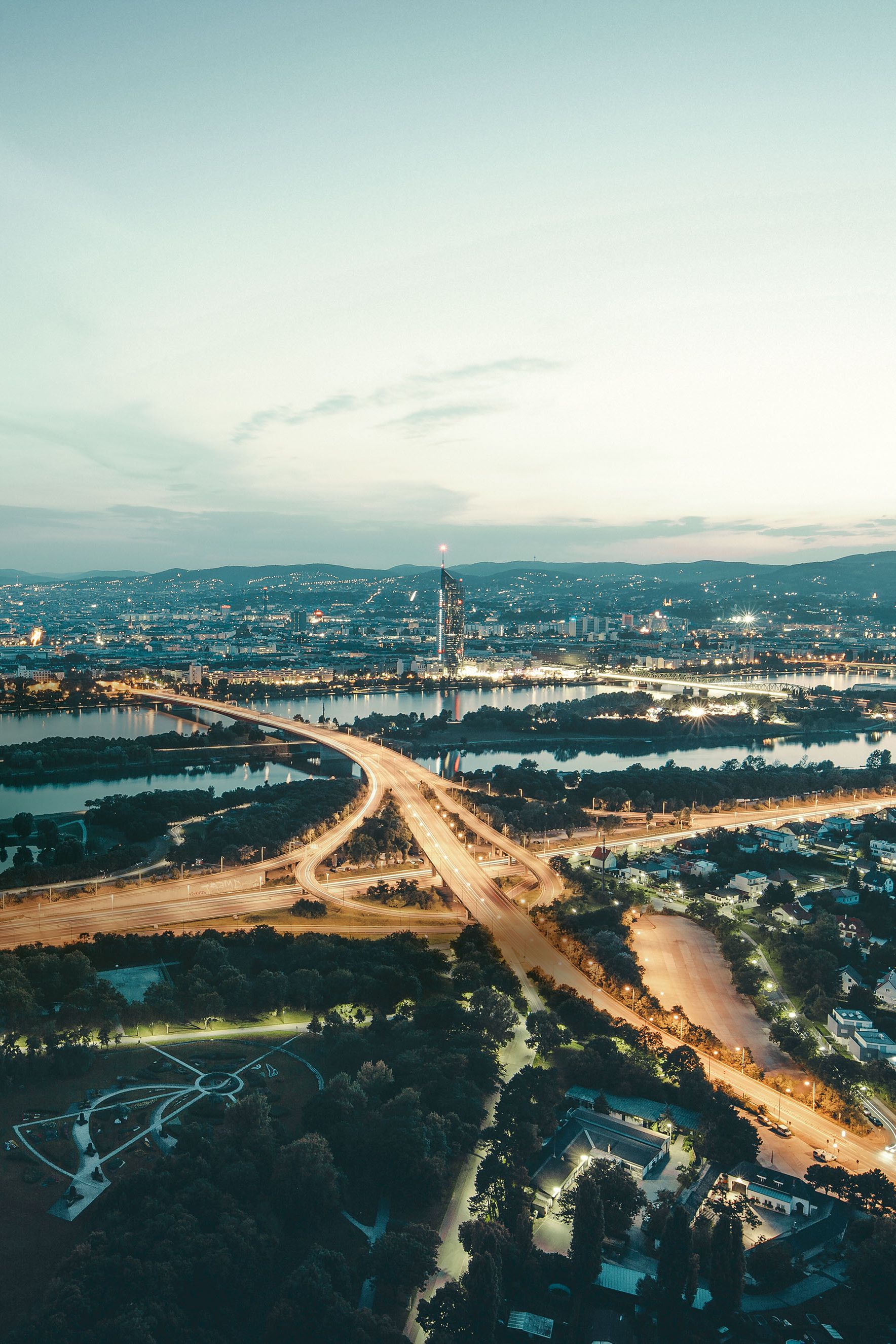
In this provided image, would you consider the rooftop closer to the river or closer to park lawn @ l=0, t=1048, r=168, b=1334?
park lawn @ l=0, t=1048, r=168, b=1334

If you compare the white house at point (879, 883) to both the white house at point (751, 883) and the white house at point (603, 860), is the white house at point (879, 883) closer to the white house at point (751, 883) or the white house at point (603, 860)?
the white house at point (751, 883)

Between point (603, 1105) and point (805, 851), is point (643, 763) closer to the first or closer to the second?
point (805, 851)

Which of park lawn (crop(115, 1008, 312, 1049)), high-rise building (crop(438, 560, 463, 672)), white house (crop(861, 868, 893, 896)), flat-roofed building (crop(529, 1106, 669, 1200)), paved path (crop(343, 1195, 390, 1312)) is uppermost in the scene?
high-rise building (crop(438, 560, 463, 672))

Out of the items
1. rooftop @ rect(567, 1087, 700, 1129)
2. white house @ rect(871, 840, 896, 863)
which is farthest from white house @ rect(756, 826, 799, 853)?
rooftop @ rect(567, 1087, 700, 1129)

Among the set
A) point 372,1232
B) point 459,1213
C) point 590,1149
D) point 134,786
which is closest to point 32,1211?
point 372,1232

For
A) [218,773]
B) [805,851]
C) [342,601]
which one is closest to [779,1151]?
[805,851]

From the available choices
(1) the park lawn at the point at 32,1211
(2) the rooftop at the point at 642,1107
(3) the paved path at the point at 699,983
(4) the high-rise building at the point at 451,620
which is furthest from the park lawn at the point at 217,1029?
(4) the high-rise building at the point at 451,620
